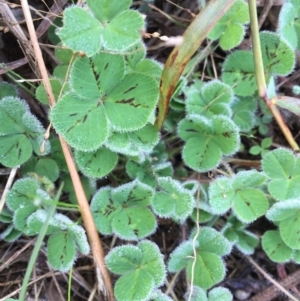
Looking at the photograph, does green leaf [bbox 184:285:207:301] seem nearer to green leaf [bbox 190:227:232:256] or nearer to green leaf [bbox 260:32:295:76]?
green leaf [bbox 190:227:232:256]

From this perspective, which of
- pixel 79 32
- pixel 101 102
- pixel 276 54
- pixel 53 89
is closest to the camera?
pixel 79 32

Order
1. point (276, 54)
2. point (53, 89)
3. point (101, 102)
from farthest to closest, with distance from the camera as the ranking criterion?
1. point (276, 54)
2. point (53, 89)
3. point (101, 102)

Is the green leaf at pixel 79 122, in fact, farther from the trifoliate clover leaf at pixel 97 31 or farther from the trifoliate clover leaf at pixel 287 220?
the trifoliate clover leaf at pixel 287 220

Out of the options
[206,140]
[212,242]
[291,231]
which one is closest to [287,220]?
[291,231]

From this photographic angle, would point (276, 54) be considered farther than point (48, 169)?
Yes

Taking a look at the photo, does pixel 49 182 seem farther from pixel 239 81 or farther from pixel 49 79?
pixel 239 81

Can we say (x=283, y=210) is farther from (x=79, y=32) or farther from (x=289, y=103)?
(x=79, y=32)

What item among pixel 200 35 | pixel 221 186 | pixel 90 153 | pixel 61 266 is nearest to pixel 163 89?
pixel 200 35

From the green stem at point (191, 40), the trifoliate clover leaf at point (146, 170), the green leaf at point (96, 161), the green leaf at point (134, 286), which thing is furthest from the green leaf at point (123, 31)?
the green leaf at point (134, 286)
